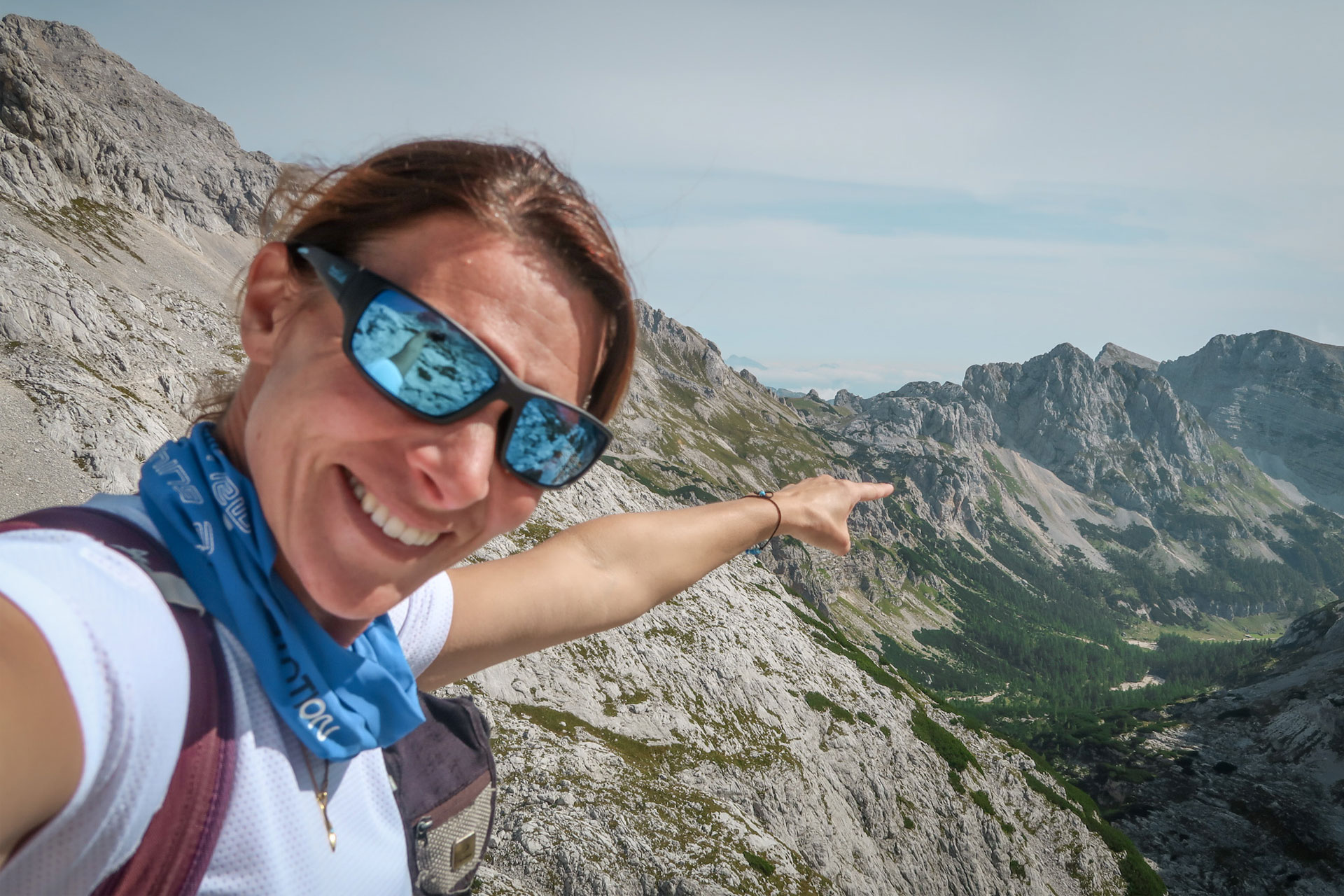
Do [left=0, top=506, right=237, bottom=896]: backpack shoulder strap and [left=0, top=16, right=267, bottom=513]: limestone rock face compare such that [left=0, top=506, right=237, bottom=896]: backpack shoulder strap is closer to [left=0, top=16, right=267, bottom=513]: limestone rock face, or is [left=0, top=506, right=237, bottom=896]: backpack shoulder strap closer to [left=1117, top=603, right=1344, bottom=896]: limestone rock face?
[left=0, top=16, right=267, bottom=513]: limestone rock face

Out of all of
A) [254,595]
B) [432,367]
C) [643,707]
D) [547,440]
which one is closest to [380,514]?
[254,595]

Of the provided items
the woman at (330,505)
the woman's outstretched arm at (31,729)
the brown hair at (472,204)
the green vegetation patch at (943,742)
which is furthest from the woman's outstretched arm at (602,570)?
the green vegetation patch at (943,742)

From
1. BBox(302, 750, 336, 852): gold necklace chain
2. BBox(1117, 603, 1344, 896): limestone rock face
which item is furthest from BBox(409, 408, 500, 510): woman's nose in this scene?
BBox(1117, 603, 1344, 896): limestone rock face

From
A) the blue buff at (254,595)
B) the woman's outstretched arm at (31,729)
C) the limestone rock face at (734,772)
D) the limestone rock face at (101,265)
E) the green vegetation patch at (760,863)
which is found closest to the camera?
the woman's outstretched arm at (31,729)

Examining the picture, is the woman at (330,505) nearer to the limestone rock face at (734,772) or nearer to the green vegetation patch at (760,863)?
the limestone rock face at (734,772)

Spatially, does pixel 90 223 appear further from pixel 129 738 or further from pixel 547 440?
pixel 129 738

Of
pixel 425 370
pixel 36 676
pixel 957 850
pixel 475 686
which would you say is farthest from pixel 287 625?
pixel 957 850

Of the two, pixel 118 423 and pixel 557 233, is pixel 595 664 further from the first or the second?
pixel 557 233
